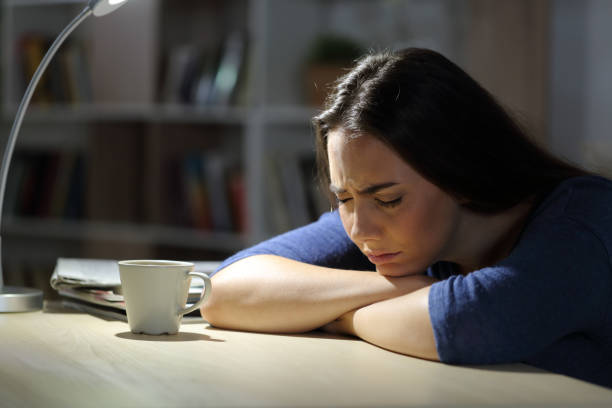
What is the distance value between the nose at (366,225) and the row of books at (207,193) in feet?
6.59

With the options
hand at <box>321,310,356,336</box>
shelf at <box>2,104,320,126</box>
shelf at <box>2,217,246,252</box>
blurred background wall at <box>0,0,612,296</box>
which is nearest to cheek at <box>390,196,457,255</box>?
hand at <box>321,310,356,336</box>

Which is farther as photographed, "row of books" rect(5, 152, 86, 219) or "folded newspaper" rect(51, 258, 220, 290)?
"row of books" rect(5, 152, 86, 219)

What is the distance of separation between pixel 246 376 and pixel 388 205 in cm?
32

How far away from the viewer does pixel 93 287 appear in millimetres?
1274

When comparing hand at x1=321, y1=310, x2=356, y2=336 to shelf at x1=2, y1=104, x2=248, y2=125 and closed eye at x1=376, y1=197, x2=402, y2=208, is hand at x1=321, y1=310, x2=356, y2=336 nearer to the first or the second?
closed eye at x1=376, y1=197, x2=402, y2=208

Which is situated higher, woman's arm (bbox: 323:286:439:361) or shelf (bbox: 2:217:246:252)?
woman's arm (bbox: 323:286:439:361)

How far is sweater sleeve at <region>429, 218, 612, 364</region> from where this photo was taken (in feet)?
3.02

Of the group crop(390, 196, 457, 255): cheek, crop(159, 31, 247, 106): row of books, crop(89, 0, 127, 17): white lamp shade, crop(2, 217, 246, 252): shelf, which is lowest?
crop(2, 217, 246, 252): shelf

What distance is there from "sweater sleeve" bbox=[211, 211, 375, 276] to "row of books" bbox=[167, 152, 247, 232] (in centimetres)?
174

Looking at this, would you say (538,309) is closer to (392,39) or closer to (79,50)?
(392,39)

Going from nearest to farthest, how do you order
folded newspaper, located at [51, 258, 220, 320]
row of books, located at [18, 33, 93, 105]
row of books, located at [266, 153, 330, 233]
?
1. folded newspaper, located at [51, 258, 220, 320]
2. row of books, located at [266, 153, 330, 233]
3. row of books, located at [18, 33, 93, 105]

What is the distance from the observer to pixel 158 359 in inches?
36.8

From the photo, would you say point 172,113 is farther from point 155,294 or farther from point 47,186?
point 155,294

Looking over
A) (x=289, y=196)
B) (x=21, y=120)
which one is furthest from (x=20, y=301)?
(x=289, y=196)
